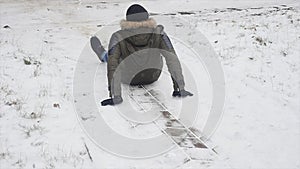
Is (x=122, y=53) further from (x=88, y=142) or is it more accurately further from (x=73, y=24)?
(x=73, y=24)

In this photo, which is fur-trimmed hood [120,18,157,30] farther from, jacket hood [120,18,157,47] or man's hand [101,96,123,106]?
man's hand [101,96,123,106]

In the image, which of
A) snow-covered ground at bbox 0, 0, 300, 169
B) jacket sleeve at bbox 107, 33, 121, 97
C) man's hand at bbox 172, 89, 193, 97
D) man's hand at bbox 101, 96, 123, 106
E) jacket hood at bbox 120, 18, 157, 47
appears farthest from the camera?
jacket hood at bbox 120, 18, 157, 47

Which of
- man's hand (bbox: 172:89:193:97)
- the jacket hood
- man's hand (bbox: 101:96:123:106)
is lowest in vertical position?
man's hand (bbox: 101:96:123:106)

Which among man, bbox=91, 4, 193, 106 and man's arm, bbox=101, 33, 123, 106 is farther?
man, bbox=91, 4, 193, 106

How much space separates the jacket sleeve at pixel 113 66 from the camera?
6.45m

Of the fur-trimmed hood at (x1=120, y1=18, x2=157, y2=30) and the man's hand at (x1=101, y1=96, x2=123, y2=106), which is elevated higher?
the fur-trimmed hood at (x1=120, y1=18, x2=157, y2=30)

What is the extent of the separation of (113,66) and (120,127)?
1.39 m

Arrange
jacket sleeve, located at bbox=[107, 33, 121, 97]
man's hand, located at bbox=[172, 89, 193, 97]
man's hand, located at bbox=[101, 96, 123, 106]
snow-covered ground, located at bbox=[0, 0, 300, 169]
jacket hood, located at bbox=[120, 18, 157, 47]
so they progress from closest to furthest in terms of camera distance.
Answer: snow-covered ground, located at bbox=[0, 0, 300, 169] < man's hand, located at bbox=[101, 96, 123, 106] < jacket sleeve, located at bbox=[107, 33, 121, 97] < man's hand, located at bbox=[172, 89, 193, 97] < jacket hood, located at bbox=[120, 18, 157, 47]

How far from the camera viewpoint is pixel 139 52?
6902mm

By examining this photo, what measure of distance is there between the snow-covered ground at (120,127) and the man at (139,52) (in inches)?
32.6

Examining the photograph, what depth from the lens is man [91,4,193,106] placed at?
6.61 meters

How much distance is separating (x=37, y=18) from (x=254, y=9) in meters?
7.68

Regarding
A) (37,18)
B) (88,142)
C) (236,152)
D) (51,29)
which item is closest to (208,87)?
(236,152)

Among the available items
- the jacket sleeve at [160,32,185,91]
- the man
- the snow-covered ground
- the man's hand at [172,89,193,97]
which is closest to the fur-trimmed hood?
the man
